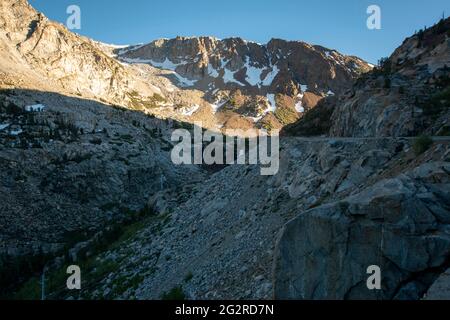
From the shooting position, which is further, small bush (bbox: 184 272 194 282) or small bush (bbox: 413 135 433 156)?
small bush (bbox: 184 272 194 282)

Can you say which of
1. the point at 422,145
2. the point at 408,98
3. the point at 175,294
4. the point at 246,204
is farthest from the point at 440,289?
the point at 408,98

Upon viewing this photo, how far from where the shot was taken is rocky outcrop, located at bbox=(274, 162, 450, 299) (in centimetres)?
1142

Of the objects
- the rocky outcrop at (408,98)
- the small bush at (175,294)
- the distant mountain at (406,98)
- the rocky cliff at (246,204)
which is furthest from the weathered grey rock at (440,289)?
the rocky outcrop at (408,98)

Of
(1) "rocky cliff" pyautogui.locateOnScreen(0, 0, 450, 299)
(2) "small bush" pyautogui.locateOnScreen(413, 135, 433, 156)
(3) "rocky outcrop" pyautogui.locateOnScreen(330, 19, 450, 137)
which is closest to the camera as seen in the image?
(1) "rocky cliff" pyautogui.locateOnScreen(0, 0, 450, 299)

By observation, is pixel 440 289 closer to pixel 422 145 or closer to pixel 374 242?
pixel 374 242

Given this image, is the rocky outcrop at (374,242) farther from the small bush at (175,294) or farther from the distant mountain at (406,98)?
the distant mountain at (406,98)

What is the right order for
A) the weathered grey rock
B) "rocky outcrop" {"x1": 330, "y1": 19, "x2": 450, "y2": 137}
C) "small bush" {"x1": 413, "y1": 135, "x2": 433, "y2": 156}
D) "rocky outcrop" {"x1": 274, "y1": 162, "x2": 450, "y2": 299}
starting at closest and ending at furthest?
the weathered grey rock < "rocky outcrop" {"x1": 274, "y1": 162, "x2": 450, "y2": 299} < "small bush" {"x1": 413, "y1": 135, "x2": 433, "y2": 156} < "rocky outcrop" {"x1": 330, "y1": 19, "x2": 450, "y2": 137}

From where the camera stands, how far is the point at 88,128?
7412 centimetres

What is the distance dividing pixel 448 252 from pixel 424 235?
708 millimetres

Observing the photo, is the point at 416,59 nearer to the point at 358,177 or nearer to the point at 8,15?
the point at 358,177

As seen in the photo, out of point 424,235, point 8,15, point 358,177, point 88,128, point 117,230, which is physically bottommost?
point 117,230

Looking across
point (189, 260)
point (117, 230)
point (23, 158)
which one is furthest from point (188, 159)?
point (189, 260)

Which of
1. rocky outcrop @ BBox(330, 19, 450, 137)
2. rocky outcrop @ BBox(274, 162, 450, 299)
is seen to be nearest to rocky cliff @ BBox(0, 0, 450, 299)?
rocky outcrop @ BBox(274, 162, 450, 299)

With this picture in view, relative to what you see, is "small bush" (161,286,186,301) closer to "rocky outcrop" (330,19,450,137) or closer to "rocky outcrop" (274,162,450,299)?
"rocky outcrop" (274,162,450,299)
